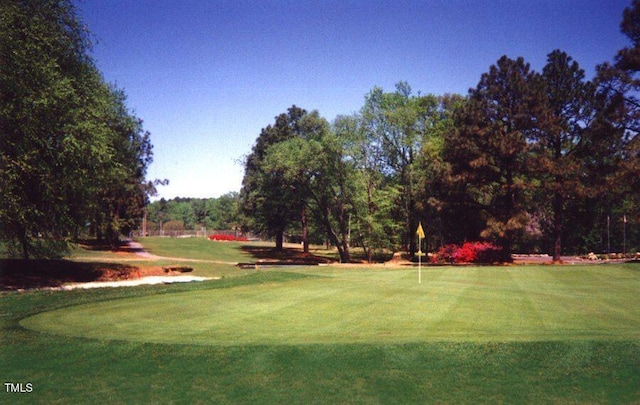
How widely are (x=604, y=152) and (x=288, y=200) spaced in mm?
30707

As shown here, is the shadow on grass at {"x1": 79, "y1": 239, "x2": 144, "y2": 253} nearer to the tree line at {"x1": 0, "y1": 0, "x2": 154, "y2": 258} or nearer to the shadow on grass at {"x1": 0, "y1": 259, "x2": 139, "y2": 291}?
the shadow on grass at {"x1": 0, "y1": 259, "x2": 139, "y2": 291}

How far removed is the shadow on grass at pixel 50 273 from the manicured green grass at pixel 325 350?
1030cm

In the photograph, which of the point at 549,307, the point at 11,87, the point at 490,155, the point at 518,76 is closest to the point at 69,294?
the point at 11,87

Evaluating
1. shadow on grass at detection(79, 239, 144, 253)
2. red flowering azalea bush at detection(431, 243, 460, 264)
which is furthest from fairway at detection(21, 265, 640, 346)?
shadow on grass at detection(79, 239, 144, 253)

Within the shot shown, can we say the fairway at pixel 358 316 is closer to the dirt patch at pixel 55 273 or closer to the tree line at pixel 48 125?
the tree line at pixel 48 125

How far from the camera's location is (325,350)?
7.98m

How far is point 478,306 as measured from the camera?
12.6 meters

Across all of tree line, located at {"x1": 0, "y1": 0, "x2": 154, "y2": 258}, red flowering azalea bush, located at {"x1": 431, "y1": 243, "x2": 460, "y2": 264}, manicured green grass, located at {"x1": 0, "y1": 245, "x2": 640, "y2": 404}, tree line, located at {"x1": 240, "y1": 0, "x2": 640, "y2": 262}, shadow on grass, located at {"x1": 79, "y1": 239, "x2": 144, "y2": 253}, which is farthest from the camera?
shadow on grass, located at {"x1": 79, "y1": 239, "x2": 144, "y2": 253}

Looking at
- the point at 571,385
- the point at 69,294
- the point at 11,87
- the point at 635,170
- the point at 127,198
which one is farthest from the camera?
the point at 127,198

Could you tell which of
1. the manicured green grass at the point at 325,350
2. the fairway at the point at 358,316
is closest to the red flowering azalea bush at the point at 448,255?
the fairway at the point at 358,316

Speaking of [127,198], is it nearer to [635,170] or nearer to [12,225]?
[12,225]

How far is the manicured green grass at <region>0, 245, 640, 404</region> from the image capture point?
248 inches

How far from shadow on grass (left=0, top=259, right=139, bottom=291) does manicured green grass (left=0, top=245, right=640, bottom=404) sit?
1030cm

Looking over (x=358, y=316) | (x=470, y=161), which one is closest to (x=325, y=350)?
(x=358, y=316)
